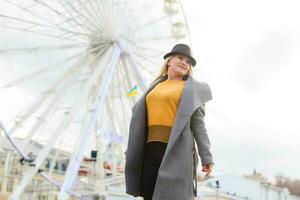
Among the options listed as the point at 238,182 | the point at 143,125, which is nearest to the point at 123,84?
the point at 143,125

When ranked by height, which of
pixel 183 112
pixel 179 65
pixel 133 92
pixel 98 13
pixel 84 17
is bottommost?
pixel 183 112

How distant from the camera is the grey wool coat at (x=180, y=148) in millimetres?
2842

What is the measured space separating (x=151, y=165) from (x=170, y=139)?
0.24 meters

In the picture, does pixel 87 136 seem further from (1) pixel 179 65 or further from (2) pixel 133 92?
(1) pixel 179 65

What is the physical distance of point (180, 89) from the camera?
3.16 m

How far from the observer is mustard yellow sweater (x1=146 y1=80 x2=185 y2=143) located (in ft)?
10.1

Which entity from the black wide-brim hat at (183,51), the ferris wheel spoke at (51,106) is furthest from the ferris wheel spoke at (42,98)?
the black wide-brim hat at (183,51)

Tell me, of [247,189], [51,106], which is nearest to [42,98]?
[51,106]

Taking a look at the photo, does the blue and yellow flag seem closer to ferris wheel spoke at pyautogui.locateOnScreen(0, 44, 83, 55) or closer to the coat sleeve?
ferris wheel spoke at pyautogui.locateOnScreen(0, 44, 83, 55)

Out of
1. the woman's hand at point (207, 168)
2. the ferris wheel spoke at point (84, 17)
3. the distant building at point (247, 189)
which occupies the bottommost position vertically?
the woman's hand at point (207, 168)

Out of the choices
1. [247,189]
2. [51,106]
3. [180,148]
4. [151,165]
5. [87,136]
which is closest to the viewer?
[180,148]

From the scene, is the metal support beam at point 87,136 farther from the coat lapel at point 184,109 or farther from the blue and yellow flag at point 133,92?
the coat lapel at point 184,109

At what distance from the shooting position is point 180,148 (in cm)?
290

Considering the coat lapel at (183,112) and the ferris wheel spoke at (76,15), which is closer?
the coat lapel at (183,112)
